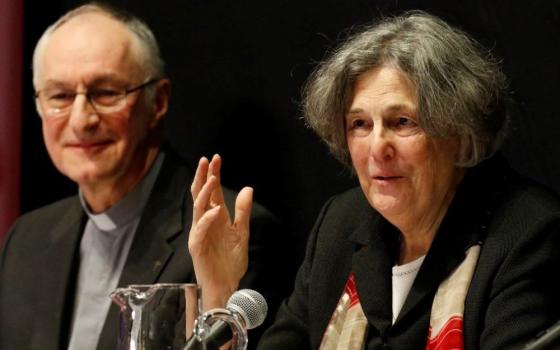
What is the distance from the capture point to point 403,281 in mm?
2264

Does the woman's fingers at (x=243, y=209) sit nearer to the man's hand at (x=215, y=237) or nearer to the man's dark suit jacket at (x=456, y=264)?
the man's hand at (x=215, y=237)

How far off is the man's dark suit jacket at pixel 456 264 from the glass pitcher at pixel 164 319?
617 millimetres

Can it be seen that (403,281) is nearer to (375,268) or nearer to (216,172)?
(375,268)

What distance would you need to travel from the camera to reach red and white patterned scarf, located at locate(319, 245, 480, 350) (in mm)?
2037

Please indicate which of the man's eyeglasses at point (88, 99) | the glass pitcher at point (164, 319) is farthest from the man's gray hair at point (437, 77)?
the man's eyeglasses at point (88, 99)

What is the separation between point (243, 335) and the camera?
164cm

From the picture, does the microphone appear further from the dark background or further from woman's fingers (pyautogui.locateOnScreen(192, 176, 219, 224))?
the dark background

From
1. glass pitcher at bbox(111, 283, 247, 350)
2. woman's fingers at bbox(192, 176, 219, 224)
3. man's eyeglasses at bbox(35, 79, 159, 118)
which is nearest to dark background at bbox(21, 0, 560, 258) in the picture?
man's eyeglasses at bbox(35, 79, 159, 118)

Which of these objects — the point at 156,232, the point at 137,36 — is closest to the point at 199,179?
the point at 156,232

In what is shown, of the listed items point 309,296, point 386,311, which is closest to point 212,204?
point 309,296

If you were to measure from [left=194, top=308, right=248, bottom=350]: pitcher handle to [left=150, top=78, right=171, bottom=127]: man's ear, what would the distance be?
157cm

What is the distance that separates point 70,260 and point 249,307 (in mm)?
1503

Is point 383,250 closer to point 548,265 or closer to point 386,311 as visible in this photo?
point 386,311

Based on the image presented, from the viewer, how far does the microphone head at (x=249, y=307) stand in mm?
1689
